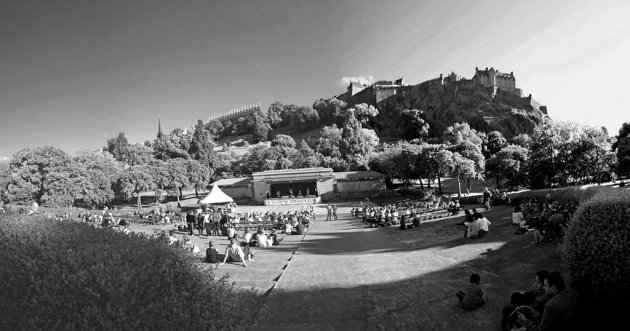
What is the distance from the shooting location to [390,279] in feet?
30.2

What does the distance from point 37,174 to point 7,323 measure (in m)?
42.7

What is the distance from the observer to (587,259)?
5246 mm

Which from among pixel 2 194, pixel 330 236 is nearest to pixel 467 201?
pixel 330 236

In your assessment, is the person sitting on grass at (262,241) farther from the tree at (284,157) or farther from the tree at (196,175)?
the tree at (284,157)

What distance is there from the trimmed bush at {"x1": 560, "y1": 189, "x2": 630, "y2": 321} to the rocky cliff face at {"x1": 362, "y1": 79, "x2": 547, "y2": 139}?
77466 mm

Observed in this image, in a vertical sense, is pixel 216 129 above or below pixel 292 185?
above

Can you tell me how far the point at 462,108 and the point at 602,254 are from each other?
85858mm

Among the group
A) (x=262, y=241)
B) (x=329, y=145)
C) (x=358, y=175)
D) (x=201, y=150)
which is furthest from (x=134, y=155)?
(x=262, y=241)

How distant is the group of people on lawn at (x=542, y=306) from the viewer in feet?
15.3

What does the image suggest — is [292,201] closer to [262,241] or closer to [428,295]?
[262,241]

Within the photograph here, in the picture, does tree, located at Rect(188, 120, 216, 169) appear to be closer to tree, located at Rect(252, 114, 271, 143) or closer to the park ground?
tree, located at Rect(252, 114, 271, 143)

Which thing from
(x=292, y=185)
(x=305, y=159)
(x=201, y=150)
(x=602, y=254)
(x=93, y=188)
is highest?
(x=201, y=150)

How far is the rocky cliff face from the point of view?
7300cm

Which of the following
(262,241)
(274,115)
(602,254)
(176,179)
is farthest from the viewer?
(274,115)
